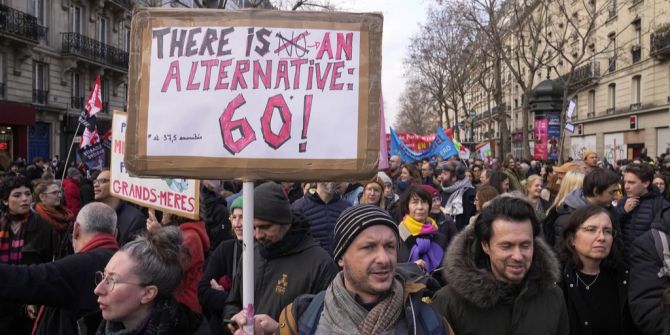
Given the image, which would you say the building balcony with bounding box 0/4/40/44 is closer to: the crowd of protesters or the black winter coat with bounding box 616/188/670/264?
the crowd of protesters

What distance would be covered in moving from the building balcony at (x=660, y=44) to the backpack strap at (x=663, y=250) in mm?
29198

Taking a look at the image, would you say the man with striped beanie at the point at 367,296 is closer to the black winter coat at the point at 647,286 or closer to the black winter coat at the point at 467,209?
the black winter coat at the point at 647,286

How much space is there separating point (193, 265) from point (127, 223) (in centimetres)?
149

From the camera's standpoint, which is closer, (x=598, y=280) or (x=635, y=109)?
(x=598, y=280)

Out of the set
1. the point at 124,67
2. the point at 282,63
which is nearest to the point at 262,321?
the point at 282,63

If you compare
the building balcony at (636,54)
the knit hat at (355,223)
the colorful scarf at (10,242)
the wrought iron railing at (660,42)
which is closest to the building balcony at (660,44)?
the wrought iron railing at (660,42)

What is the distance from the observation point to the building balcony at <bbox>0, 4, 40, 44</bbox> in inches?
898

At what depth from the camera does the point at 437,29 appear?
116 ft

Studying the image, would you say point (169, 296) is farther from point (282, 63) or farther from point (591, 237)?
point (591, 237)

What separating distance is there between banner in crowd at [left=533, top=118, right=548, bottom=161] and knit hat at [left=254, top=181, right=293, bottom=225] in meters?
14.3

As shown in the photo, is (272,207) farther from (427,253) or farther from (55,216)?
(55,216)

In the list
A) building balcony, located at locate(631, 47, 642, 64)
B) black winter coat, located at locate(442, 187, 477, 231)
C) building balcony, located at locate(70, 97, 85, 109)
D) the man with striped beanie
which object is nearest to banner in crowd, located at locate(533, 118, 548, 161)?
black winter coat, located at locate(442, 187, 477, 231)

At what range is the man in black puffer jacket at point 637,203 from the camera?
5.59 meters

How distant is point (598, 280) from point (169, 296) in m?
2.46
